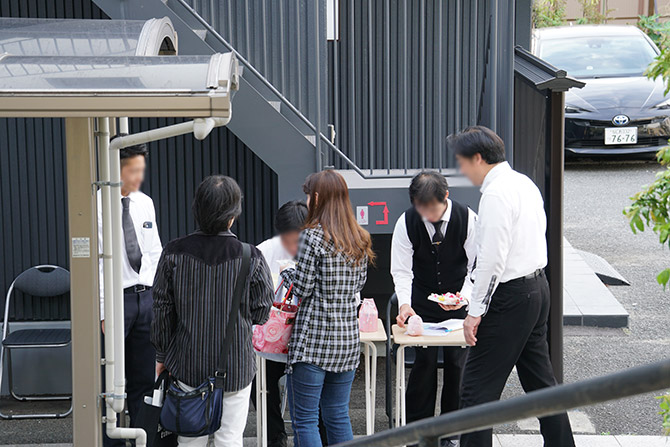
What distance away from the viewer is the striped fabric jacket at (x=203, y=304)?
370 cm

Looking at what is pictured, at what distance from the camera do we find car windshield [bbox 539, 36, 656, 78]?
40.5 feet

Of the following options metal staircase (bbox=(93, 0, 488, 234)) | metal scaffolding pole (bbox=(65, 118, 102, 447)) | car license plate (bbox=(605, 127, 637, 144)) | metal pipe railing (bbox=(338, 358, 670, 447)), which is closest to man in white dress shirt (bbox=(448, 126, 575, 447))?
metal staircase (bbox=(93, 0, 488, 234))

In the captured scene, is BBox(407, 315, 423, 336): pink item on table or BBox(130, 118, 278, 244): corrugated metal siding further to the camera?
BBox(130, 118, 278, 244): corrugated metal siding

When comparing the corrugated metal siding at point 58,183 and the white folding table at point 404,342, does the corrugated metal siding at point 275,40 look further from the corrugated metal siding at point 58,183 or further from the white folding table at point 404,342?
Result: the white folding table at point 404,342

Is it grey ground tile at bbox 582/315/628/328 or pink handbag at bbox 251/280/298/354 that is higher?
pink handbag at bbox 251/280/298/354

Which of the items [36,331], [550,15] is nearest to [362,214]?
[36,331]

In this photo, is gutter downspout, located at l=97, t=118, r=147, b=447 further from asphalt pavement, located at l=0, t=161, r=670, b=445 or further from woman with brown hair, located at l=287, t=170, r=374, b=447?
asphalt pavement, located at l=0, t=161, r=670, b=445

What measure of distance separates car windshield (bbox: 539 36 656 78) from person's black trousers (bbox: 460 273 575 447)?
895cm

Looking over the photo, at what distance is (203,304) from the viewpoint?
3.71 metres

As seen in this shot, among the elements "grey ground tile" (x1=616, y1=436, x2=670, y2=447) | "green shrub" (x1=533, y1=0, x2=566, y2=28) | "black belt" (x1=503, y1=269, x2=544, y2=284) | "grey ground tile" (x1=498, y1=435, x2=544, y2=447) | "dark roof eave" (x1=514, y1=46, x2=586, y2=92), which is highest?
"green shrub" (x1=533, y1=0, x2=566, y2=28)

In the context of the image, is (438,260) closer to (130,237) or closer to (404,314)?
(404,314)

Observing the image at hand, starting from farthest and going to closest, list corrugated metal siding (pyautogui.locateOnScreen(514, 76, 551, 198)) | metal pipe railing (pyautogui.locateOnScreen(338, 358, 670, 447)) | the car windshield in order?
1. the car windshield
2. corrugated metal siding (pyautogui.locateOnScreen(514, 76, 551, 198))
3. metal pipe railing (pyautogui.locateOnScreen(338, 358, 670, 447))

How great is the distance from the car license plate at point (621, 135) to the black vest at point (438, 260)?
760cm

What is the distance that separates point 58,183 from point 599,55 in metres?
9.29
